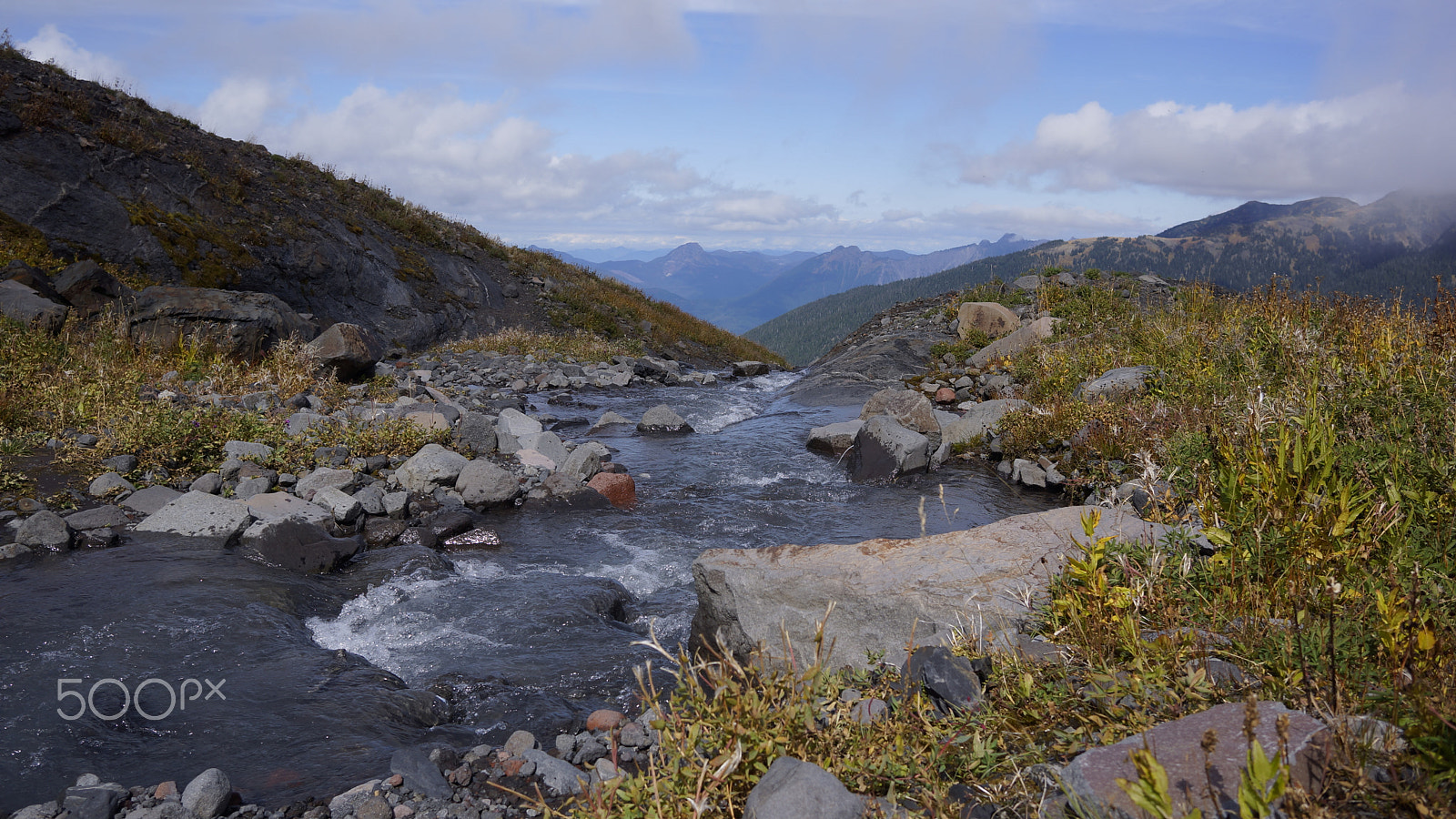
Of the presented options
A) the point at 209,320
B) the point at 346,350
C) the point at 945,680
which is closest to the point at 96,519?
the point at 945,680

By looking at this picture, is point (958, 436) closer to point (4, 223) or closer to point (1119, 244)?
point (4, 223)

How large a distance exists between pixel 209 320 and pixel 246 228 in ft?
31.3

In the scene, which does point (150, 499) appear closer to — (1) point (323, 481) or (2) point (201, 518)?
(2) point (201, 518)

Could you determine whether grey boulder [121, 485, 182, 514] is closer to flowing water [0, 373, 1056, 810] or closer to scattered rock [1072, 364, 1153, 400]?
flowing water [0, 373, 1056, 810]

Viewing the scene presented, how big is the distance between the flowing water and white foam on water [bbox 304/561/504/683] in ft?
0.06

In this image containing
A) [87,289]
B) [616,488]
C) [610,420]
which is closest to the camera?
[616,488]

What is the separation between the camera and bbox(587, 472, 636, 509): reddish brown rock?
1016cm

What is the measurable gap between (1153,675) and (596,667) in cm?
399

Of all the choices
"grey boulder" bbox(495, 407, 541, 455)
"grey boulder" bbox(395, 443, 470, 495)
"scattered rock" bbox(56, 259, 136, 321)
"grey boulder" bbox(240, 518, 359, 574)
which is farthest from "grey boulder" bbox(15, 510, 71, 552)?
"scattered rock" bbox(56, 259, 136, 321)

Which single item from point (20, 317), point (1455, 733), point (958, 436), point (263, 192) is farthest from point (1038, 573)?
point (263, 192)

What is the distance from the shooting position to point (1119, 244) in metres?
198

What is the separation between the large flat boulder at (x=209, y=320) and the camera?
1384cm

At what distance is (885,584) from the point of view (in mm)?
4902

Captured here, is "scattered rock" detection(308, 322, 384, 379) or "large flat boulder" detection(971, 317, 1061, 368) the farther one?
"large flat boulder" detection(971, 317, 1061, 368)
